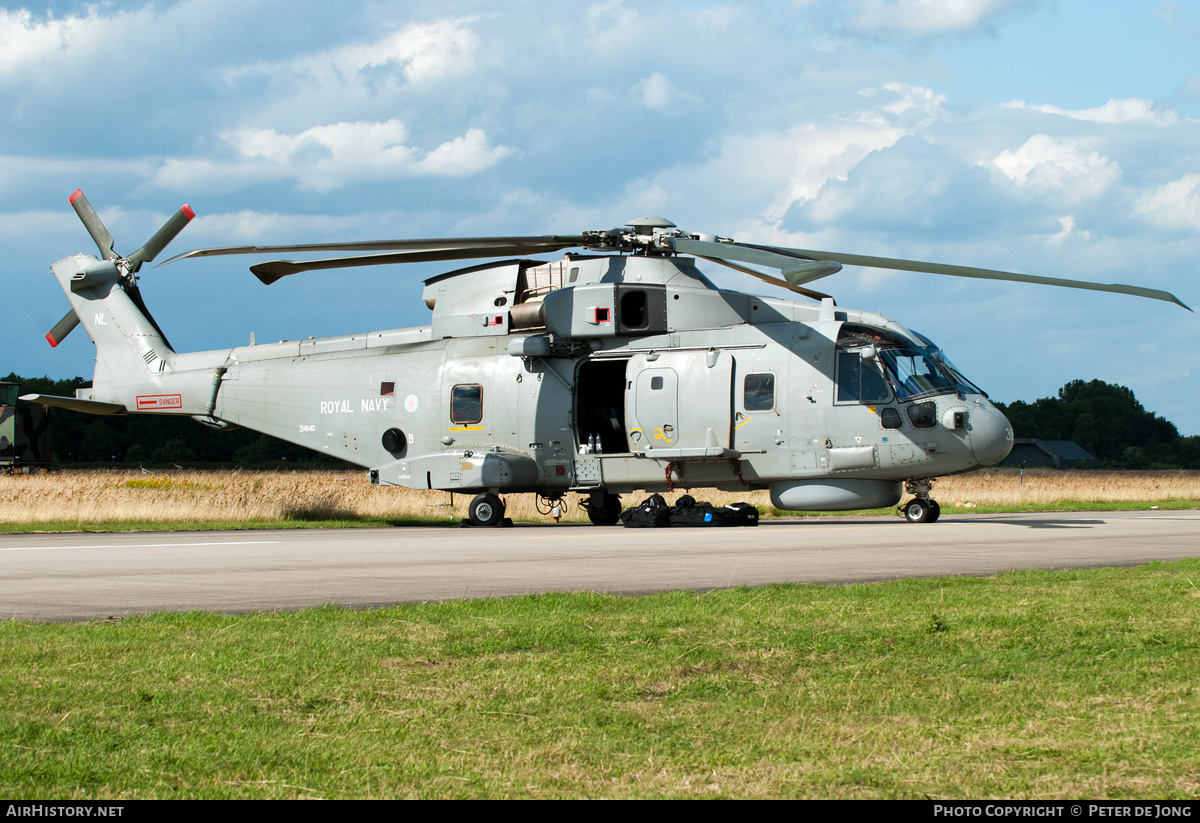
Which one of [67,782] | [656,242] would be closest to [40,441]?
[656,242]

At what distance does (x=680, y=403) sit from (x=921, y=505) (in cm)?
467

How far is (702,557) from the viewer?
11.9 meters

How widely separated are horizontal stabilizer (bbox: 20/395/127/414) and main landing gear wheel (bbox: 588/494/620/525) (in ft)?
34.4

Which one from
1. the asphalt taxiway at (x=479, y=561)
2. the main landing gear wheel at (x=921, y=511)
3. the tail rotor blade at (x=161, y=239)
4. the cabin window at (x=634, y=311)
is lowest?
the asphalt taxiway at (x=479, y=561)

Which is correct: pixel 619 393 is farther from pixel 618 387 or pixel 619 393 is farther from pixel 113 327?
pixel 113 327

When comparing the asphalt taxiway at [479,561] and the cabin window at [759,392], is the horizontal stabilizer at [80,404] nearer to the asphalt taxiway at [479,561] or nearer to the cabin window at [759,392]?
the asphalt taxiway at [479,561]

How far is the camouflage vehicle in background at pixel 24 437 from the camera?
131ft

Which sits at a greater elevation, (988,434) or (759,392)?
(759,392)

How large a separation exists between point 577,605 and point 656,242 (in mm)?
12352

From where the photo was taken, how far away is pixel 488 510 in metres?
20.2

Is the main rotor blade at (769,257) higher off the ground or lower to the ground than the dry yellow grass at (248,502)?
higher

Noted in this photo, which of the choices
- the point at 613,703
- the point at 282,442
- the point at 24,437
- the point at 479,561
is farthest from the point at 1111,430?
the point at 613,703

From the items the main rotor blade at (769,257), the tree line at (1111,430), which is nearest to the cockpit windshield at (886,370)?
the main rotor blade at (769,257)

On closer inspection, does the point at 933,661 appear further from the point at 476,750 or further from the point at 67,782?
the point at 67,782
